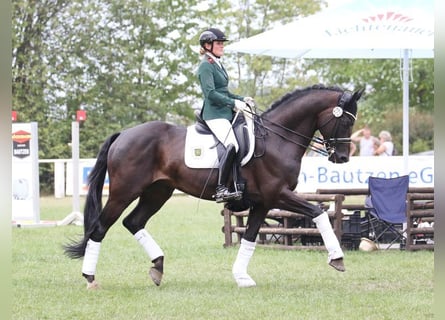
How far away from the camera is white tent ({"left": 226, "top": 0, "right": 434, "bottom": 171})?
10547 mm

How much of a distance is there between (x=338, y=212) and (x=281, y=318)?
5.38 meters

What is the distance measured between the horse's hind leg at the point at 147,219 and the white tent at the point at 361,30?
369 cm

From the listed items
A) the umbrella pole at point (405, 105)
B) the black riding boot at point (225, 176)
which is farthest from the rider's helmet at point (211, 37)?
the umbrella pole at point (405, 105)

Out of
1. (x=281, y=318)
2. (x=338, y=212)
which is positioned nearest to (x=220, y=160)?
(x=281, y=318)

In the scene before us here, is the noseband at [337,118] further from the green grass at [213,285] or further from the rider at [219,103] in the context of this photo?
the green grass at [213,285]

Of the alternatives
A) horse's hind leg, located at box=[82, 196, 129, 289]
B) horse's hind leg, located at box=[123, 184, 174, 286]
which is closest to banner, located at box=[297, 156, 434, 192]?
horse's hind leg, located at box=[123, 184, 174, 286]

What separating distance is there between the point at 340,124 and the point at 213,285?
6.96 feet

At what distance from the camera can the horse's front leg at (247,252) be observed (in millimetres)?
7531

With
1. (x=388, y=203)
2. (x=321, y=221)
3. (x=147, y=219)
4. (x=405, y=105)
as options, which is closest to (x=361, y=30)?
(x=405, y=105)

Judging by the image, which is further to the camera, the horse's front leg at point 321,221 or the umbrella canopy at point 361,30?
the umbrella canopy at point 361,30

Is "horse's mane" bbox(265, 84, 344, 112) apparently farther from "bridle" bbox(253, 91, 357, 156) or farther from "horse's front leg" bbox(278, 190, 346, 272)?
"horse's front leg" bbox(278, 190, 346, 272)

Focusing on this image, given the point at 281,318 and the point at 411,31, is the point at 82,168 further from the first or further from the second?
the point at 281,318

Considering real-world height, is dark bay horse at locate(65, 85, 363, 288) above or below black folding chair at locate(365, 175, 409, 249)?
above

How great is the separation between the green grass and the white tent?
2.97 metres
